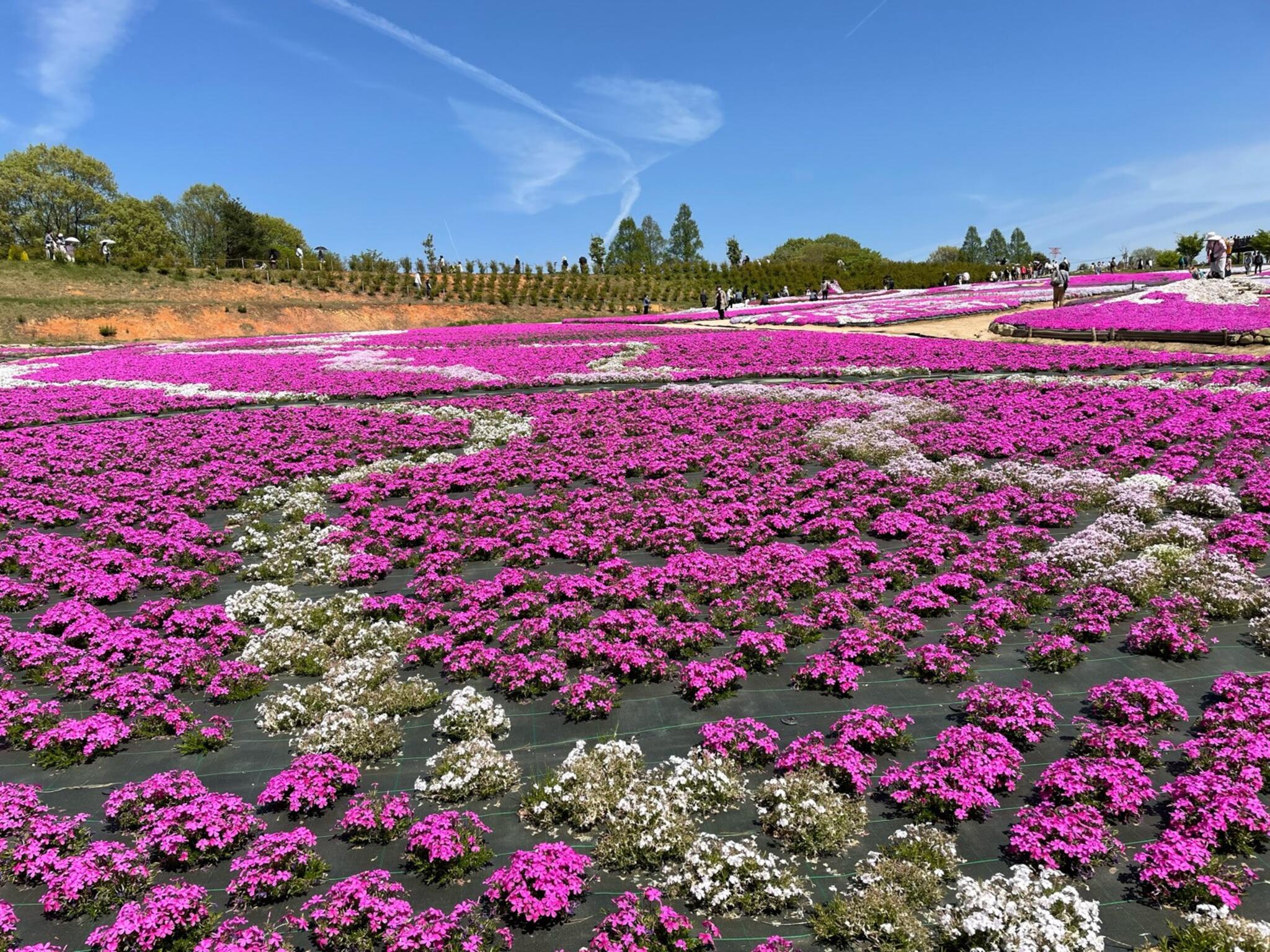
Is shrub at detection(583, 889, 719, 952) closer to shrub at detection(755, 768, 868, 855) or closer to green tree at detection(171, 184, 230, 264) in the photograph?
shrub at detection(755, 768, 868, 855)

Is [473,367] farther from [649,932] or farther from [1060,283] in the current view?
[1060,283]

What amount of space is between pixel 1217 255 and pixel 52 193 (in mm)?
135956

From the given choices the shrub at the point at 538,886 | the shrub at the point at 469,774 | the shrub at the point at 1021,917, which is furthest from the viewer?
the shrub at the point at 469,774

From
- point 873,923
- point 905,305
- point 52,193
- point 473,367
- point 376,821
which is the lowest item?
point 873,923

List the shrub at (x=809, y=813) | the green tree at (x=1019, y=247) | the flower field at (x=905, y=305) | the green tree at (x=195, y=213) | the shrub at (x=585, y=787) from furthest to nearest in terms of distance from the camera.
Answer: the green tree at (x=1019, y=247) < the green tree at (x=195, y=213) < the flower field at (x=905, y=305) < the shrub at (x=585, y=787) < the shrub at (x=809, y=813)

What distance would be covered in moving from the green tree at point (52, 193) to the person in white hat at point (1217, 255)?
132 m

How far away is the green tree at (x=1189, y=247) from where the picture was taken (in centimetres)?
10106

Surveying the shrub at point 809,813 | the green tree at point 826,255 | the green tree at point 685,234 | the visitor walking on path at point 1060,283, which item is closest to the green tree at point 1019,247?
the green tree at point 826,255

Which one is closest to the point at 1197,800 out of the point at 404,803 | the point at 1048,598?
the point at 1048,598

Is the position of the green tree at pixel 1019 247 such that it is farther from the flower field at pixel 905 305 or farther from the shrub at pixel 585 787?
the shrub at pixel 585 787

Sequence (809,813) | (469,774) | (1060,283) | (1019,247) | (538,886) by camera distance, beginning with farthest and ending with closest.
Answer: (1019,247) → (1060,283) → (469,774) → (809,813) → (538,886)

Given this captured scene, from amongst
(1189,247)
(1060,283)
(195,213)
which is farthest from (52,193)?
(1189,247)

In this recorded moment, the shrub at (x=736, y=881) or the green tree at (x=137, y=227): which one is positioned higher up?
the green tree at (x=137, y=227)

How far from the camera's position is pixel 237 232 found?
296 ft
